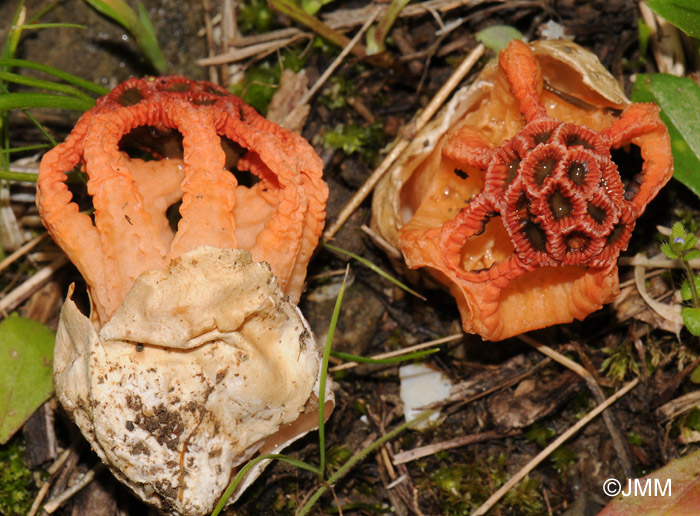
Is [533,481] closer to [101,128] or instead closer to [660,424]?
[660,424]

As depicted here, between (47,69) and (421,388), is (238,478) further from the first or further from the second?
(47,69)

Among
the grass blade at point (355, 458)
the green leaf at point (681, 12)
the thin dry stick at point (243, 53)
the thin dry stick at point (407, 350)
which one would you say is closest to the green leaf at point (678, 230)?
the green leaf at point (681, 12)

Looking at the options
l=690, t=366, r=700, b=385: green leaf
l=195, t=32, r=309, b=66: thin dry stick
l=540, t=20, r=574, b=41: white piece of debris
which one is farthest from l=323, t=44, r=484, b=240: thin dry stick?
l=690, t=366, r=700, b=385: green leaf

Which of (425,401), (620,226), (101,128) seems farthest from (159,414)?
(620,226)

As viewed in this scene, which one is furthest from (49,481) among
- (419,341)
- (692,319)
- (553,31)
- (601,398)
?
(553,31)

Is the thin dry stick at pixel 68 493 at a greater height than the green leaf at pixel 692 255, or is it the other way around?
the green leaf at pixel 692 255

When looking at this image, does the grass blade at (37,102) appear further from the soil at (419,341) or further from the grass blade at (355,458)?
the grass blade at (355,458)
